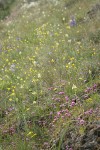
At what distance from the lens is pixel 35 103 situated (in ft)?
15.4

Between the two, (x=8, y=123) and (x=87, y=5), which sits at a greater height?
(x=87, y=5)

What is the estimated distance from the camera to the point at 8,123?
4500 millimetres

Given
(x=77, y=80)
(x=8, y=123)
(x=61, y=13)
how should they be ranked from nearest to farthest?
(x=8, y=123) < (x=77, y=80) < (x=61, y=13)

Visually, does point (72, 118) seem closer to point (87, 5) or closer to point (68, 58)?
point (68, 58)

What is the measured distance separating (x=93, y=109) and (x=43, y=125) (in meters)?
0.84

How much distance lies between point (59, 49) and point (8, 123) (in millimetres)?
2642

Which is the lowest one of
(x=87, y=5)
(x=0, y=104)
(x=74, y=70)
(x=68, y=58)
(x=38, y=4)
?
(x=0, y=104)

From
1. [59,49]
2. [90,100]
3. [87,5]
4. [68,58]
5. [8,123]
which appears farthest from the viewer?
[87,5]

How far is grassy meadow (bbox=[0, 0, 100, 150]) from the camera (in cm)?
379

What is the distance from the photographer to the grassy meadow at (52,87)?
149 inches

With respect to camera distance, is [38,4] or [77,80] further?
[38,4]

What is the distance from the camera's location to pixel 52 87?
4945 mm

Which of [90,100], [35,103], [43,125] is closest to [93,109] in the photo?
[90,100]

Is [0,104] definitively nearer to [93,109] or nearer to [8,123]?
[8,123]
